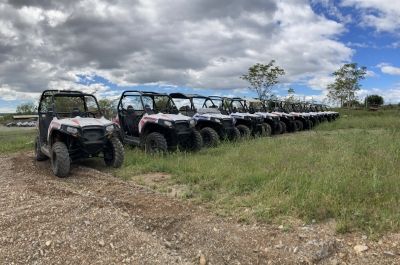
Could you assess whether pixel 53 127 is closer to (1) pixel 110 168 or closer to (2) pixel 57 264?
(1) pixel 110 168

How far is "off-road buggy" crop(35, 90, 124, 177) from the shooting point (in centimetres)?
788

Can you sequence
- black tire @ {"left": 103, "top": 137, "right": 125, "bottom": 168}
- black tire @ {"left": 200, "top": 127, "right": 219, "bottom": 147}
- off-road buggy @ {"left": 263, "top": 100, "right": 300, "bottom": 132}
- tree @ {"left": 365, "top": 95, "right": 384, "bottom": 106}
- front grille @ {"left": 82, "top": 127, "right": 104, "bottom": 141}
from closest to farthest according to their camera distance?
front grille @ {"left": 82, "top": 127, "right": 104, "bottom": 141}
black tire @ {"left": 103, "top": 137, "right": 125, "bottom": 168}
black tire @ {"left": 200, "top": 127, "right": 219, "bottom": 147}
off-road buggy @ {"left": 263, "top": 100, "right": 300, "bottom": 132}
tree @ {"left": 365, "top": 95, "right": 384, "bottom": 106}

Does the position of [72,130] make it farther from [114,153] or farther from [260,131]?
[260,131]

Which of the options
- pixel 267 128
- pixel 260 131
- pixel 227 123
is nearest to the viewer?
pixel 227 123

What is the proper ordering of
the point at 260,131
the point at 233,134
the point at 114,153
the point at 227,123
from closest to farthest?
the point at 114,153 → the point at 227,123 → the point at 233,134 → the point at 260,131

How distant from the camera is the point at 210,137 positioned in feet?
39.2

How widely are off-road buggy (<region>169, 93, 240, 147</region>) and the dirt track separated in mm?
6253

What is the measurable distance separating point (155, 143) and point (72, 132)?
8.24 ft

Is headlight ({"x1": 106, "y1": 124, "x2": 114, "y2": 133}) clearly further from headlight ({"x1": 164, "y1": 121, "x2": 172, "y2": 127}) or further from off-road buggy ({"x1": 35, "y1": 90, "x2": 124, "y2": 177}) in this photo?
headlight ({"x1": 164, "y1": 121, "x2": 172, "y2": 127})

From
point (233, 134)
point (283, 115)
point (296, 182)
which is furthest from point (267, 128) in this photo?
point (296, 182)

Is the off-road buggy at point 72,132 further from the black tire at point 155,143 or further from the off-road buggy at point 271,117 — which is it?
the off-road buggy at point 271,117

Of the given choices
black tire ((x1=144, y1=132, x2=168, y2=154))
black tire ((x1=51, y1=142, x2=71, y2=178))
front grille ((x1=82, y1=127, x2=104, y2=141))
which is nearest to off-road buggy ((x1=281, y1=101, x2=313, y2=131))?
black tire ((x1=144, y1=132, x2=168, y2=154))

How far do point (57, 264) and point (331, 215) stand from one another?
301cm

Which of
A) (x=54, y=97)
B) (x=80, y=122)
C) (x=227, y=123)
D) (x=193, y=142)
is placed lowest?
(x=193, y=142)
